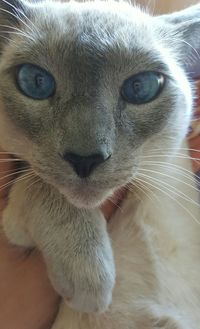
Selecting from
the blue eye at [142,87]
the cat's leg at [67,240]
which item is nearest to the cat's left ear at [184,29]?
the blue eye at [142,87]

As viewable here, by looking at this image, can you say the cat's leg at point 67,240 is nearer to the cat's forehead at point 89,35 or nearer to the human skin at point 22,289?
the human skin at point 22,289

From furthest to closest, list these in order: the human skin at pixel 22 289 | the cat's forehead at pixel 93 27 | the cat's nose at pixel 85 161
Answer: the human skin at pixel 22 289 → the cat's forehead at pixel 93 27 → the cat's nose at pixel 85 161

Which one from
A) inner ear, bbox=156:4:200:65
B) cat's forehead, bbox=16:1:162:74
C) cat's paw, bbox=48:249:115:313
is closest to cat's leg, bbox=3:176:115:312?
cat's paw, bbox=48:249:115:313

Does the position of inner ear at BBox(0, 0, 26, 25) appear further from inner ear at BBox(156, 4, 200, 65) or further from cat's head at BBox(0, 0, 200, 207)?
inner ear at BBox(156, 4, 200, 65)

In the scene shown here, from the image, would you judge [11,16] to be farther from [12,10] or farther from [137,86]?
[137,86]

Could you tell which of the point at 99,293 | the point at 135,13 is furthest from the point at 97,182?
the point at 135,13

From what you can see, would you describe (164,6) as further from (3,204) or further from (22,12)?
(3,204)

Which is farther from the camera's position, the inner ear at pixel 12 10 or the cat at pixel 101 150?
the inner ear at pixel 12 10
